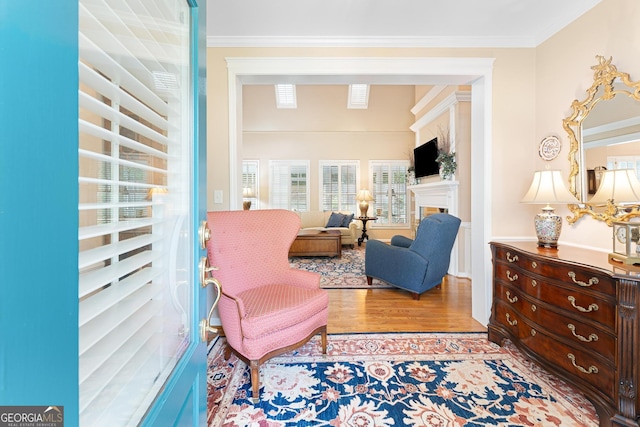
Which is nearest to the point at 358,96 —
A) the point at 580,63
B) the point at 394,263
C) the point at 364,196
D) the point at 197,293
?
the point at 364,196

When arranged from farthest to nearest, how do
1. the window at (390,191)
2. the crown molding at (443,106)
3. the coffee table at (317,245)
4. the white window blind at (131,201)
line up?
Answer: the window at (390,191)
the coffee table at (317,245)
the crown molding at (443,106)
the white window blind at (131,201)

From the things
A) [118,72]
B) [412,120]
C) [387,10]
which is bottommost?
[118,72]

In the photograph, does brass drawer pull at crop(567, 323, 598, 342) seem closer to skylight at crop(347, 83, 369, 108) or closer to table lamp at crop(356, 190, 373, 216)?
table lamp at crop(356, 190, 373, 216)

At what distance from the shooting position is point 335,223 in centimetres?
673

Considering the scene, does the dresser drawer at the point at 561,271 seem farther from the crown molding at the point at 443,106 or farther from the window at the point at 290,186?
the window at the point at 290,186

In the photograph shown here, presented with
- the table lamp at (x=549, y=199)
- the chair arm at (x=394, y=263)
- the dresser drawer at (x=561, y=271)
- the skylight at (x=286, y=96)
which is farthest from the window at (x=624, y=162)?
the skylight at (x=286, y=96)

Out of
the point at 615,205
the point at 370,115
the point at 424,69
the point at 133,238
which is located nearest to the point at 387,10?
the point at 424,69

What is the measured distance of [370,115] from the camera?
7383 millimetres

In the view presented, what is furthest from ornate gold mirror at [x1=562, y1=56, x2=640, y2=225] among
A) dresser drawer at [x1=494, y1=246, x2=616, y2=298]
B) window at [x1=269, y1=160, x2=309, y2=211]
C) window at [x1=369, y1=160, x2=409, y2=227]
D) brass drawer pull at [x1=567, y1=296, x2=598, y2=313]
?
window at [x1=269, y1=160, x2=309, y2=211]

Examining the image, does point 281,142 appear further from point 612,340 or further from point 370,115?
point 612,340

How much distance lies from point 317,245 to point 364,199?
2.28 meters

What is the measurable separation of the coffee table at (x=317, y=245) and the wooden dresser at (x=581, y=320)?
3447 millimetres

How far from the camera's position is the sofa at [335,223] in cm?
639

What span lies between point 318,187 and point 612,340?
6.48 m
